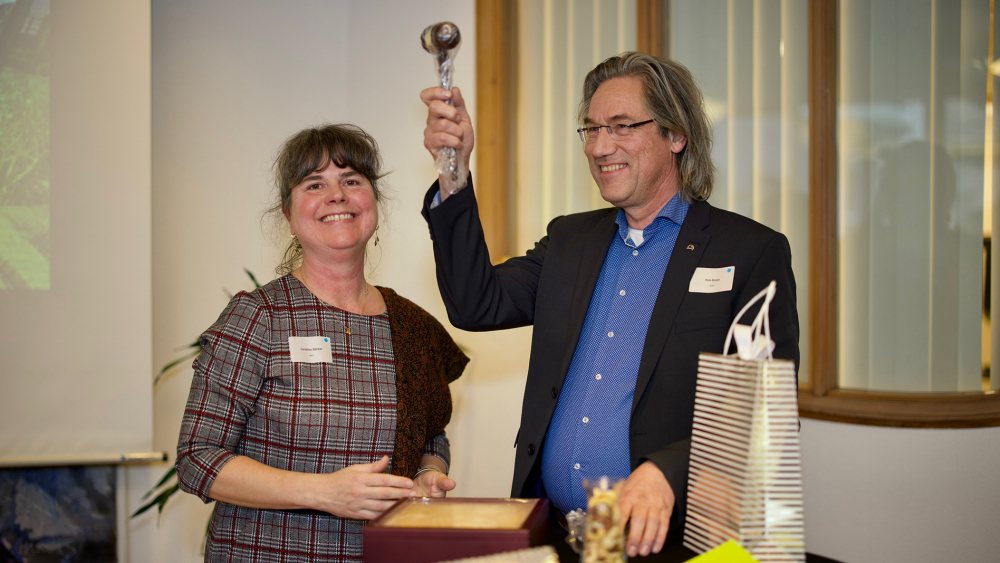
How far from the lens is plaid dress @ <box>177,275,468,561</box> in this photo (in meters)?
1.92

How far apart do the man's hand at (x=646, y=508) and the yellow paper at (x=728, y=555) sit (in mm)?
188

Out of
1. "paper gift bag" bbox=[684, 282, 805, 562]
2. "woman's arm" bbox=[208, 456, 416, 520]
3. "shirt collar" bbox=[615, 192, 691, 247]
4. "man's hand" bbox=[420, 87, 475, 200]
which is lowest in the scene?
"woman's arm" bbox=[208, 456, 416, 520]

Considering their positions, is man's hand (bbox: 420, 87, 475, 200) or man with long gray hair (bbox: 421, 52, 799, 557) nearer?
man's hand (bbox: 420, 87, 475, 200)

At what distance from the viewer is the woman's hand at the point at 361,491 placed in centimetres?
171

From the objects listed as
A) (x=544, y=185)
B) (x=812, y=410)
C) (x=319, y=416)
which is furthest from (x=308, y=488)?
(x=544, y=185)

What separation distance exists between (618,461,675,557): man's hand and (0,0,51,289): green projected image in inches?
109

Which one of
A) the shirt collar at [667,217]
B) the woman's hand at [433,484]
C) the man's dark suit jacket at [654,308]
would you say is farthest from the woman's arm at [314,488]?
the shirt collar at [667,217]

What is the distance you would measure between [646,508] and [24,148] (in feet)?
9.77

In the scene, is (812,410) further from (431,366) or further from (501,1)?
(501,1)

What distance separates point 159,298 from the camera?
4.01m

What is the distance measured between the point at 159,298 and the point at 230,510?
228 centimetres

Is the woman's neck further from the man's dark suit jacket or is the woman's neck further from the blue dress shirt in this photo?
the blue dress shirt

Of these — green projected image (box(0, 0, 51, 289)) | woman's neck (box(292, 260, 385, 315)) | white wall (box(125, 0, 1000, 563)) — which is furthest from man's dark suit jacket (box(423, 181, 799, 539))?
green projected image (box(0, 0, 51, 289))

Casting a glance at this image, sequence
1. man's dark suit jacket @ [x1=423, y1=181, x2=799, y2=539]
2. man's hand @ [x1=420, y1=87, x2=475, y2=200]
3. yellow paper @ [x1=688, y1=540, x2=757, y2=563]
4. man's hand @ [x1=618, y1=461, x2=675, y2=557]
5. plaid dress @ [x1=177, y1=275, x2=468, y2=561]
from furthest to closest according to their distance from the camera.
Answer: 1. plaid dress @ [x1=177, y1=275, x2=468, y2=561]
2. man's dark suit jacket @ [x1=423, y1=181, x2=799, y2=539]
3. man's hand @ [x1=420, y1=87, x2=475, y2=200]
4. man's hand @ [x1=618, y1=461, x2=675, y2=557]
5. yellow paper @ [x1=688, y1=540, x2=757, y2=563]
